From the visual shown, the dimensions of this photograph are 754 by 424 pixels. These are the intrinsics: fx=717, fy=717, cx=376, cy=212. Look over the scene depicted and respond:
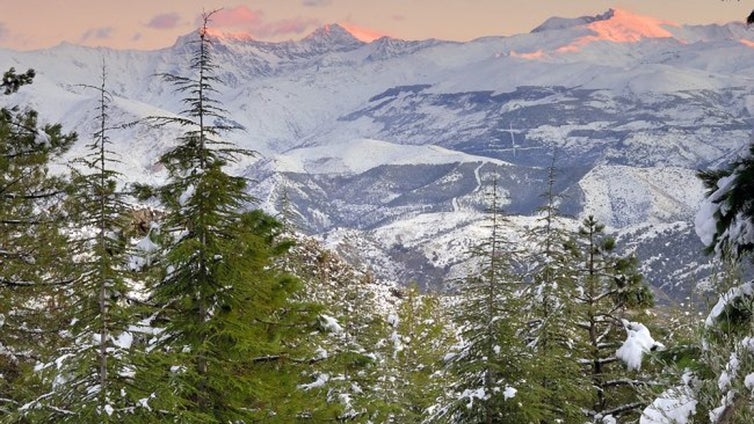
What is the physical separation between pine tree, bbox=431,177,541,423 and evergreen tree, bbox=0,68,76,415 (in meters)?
8.92

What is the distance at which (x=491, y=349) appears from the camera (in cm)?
1653

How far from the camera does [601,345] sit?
18.5 m

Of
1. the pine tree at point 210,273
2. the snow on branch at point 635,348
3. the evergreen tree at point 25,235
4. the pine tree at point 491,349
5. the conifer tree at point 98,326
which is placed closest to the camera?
the conifer tree at point 98,326

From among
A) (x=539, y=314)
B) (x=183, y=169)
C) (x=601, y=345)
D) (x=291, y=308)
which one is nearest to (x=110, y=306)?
(x=183, y=169)

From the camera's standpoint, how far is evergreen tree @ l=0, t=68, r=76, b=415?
50.7ft

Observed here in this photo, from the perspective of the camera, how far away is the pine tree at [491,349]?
16.3 metres

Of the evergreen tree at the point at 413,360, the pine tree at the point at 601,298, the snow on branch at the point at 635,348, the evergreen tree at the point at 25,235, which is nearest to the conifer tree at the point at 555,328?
the pine tree at the point at 601,298

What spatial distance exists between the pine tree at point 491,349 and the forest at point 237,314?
0.05 m

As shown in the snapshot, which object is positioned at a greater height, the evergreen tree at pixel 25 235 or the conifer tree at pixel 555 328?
the evergreen tree at pixel 25 235

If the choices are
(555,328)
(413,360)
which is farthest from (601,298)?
(413,360)

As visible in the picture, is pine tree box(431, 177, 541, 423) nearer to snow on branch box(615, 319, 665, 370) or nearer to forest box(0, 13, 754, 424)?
forest box(0, 13, 754, 424)

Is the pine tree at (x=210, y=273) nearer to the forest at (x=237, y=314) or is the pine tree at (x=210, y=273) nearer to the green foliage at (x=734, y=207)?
the forest at (x=237, y=314)

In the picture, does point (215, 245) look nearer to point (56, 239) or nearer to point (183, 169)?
point (183, 169)

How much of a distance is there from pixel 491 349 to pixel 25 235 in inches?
430
